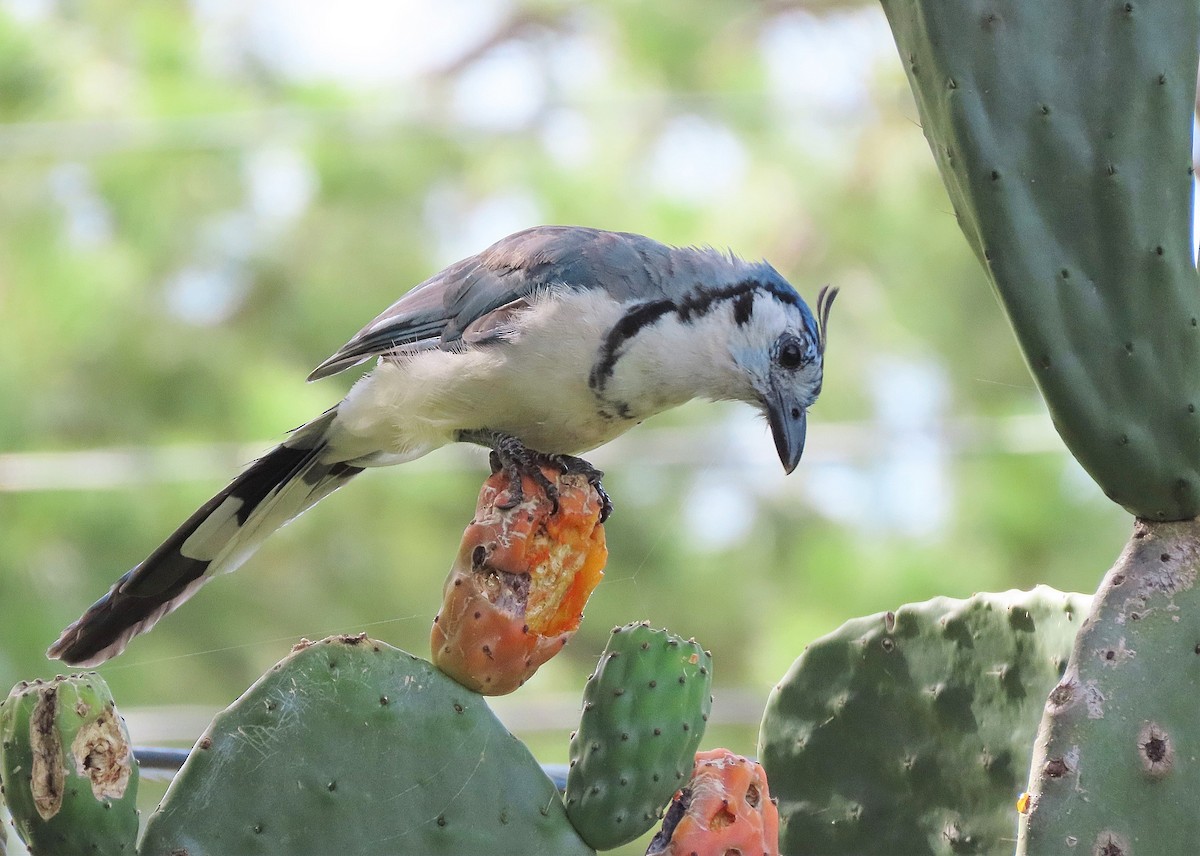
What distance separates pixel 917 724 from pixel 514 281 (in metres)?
1.16

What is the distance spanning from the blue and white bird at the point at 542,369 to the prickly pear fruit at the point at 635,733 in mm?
625

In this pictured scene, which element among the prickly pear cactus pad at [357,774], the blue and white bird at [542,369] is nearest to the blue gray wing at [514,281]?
the blue and white bird at [542,369]

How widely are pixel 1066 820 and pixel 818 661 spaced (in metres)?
0.60

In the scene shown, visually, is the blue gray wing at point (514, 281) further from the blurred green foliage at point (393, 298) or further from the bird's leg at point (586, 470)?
the blurred green foliage at point (393, 298)

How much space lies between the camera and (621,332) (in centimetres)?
249

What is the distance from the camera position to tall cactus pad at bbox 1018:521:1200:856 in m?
1.63

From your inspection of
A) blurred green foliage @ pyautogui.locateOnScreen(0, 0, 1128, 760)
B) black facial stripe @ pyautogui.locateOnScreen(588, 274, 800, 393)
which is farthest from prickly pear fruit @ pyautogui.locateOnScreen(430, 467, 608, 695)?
blurred green foliage @ pyautogui.locateOnScreen(0, 0, 1128, 760)

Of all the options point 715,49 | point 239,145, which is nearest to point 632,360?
point 239,145

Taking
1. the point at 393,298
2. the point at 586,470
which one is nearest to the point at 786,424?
the point at 586,470

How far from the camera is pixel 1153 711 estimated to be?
65.9 inches

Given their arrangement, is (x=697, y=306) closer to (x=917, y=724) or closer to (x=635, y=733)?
(x=917, y=724)

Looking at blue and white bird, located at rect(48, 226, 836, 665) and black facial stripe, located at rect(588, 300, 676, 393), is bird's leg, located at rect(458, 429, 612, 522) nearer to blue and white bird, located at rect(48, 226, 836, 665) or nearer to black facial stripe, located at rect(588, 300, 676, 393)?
blue and white bird, located at rect(48, 226, 836, 665)

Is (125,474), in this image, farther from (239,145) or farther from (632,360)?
(632,360)

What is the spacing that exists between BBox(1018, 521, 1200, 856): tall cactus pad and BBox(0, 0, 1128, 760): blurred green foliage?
4.38 metres
